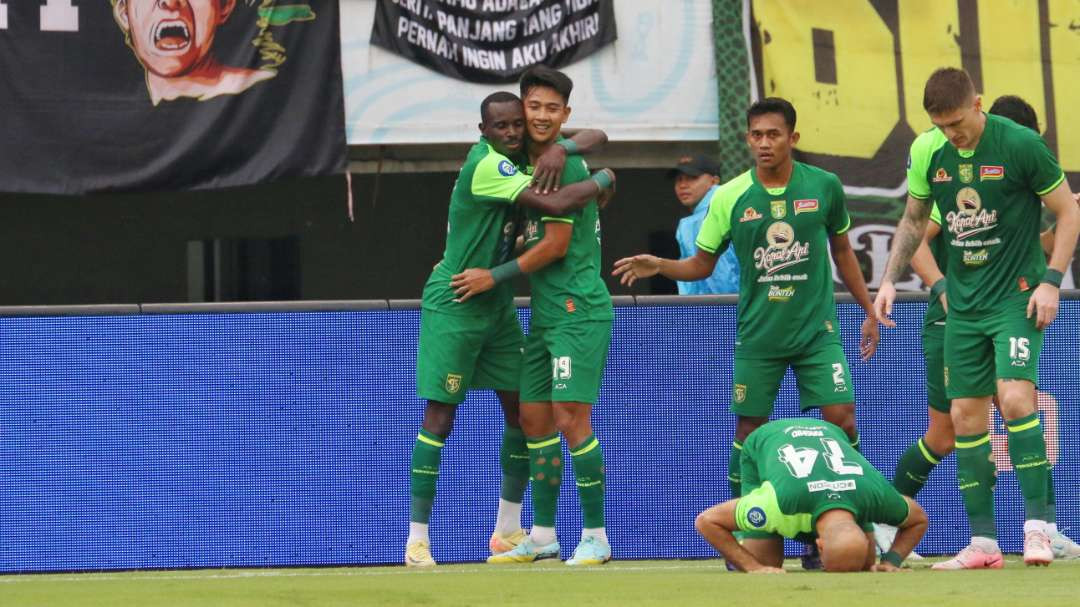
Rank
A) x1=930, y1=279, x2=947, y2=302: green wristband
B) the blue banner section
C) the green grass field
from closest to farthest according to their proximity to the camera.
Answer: the green grass field → x1=930, y1=279, x2=947, y2=302: green wristband → the blue banner section

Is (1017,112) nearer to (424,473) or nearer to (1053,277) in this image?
(1053,277)

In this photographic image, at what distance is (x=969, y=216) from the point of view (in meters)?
7.72

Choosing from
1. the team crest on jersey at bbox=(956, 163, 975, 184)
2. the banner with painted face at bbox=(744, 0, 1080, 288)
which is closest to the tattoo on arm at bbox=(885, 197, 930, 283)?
the team crest on jersey at bbox=(956, 163, 975, 184)

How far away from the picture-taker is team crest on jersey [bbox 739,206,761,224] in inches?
330

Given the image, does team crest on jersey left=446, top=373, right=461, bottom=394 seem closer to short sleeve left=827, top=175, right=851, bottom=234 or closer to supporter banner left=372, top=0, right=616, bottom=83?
short sleeve left=827, top=175, right=851, bottom=234

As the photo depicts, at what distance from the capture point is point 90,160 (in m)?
12.7

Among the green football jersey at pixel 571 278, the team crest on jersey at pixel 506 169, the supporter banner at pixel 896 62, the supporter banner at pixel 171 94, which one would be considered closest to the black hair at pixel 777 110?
the green football jersey at pixel 571 278

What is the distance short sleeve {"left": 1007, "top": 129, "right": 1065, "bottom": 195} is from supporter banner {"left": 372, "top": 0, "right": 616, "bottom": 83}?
225 inches

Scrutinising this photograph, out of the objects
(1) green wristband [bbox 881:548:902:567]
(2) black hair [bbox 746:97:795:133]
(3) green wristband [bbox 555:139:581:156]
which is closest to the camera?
(1) green wristband [bbox 881:548:902:567]

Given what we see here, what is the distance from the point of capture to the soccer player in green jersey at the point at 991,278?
24.6 feet

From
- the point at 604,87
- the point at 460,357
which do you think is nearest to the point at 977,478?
the point at 460,357

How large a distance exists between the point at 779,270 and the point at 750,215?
284 mm

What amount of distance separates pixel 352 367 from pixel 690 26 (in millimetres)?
4754

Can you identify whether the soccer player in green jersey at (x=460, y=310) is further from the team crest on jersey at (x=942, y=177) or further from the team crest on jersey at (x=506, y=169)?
the team crest on jersey at (x=942, y=177)
